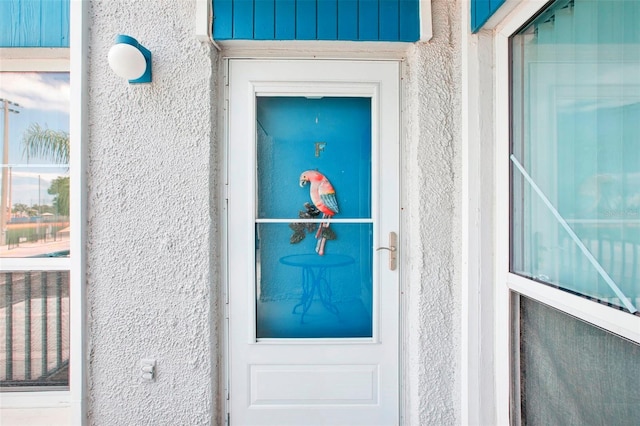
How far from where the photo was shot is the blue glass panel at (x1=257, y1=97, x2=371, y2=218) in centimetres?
260

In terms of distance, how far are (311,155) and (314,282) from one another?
1114 mm

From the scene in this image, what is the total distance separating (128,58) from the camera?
7.06 feet

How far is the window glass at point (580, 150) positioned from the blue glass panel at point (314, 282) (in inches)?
46.1

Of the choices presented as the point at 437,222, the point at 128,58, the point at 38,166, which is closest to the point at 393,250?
the point at 437,222

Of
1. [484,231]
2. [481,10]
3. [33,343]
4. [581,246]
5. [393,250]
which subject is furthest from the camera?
[33,343]

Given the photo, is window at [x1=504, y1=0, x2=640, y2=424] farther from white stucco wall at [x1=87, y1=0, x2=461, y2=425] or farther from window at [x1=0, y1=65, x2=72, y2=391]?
window at [x1=0, y1=65, x2=72, y2=391]

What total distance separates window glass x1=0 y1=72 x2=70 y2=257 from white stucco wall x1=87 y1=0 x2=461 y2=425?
19.8 inches

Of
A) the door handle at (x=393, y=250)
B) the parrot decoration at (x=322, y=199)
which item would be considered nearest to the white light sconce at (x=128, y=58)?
the parrot decoration at (x=322, y=199)

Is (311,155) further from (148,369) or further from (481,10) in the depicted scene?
(148,369)

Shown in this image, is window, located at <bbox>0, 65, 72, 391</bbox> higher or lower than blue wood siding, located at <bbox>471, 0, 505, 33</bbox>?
lower

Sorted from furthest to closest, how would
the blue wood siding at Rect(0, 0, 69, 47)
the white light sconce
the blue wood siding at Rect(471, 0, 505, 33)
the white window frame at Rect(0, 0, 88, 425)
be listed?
the blue wood siding at Rect(0, 0, 69, 47) → the white window frame at Rect(0, 0, 88, 425) → the white light sconce → the blue wood siding at Rect(471, 0, 505, 33)

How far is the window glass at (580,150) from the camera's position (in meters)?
1.35

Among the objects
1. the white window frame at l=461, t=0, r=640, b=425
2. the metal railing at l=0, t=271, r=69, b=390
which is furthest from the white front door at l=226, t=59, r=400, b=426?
the metal railing at l=0, t=271, r=69, b=390

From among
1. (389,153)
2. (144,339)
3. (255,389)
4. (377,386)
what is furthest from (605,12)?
(144,339)
